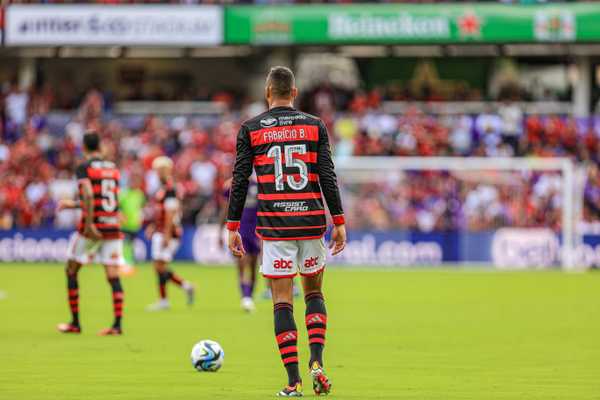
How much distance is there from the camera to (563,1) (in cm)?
3756

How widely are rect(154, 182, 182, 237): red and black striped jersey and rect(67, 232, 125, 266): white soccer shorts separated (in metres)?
3.59

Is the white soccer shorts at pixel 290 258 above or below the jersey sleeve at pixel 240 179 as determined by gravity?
below

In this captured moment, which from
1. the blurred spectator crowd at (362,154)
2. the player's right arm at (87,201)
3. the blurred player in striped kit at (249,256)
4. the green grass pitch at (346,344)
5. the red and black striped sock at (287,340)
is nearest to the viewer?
the red and black striped sock at (287,340)

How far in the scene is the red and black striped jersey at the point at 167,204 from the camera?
18500 mm

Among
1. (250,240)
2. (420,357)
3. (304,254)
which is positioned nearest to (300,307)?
(250,240)

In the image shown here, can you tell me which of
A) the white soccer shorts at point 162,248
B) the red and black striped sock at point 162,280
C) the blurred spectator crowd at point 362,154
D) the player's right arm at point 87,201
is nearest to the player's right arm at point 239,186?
the player's right arm at point 87,201

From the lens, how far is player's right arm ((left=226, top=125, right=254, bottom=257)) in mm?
9414

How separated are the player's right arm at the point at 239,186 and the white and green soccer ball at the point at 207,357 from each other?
1957 millimetres

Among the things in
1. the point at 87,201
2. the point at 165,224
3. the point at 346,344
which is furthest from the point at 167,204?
the point at 346,344

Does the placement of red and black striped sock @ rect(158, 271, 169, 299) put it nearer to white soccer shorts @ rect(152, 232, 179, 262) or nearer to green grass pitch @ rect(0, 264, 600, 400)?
white soccer shorts @ rect(152, 232, 179, 262)

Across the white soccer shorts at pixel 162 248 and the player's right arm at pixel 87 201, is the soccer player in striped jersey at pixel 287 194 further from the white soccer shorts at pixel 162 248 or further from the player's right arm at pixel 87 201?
the white soccer shorts at pixel 162 248

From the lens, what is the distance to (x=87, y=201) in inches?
567

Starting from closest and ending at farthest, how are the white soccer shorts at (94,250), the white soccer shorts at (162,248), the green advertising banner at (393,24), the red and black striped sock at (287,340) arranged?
the red and black striped sock at (287,340), the white soccer shorts at (94,250), the white soccer shorts at (162,248), the green advertising banner at (393,24)

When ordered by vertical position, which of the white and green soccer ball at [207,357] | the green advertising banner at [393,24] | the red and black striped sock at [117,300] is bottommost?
the white and green soccer ball at [207,357]
